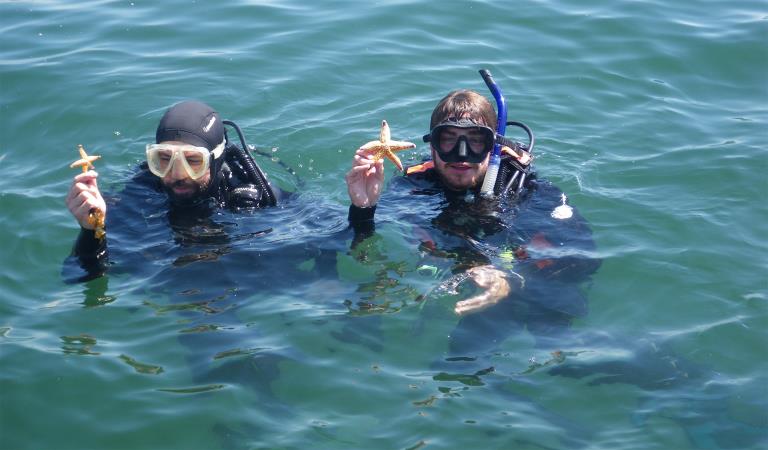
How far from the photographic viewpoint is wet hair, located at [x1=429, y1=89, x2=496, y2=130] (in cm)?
601

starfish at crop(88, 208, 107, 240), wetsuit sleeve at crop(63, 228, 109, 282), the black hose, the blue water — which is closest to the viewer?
the blue water

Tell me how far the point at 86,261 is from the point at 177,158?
2.75 feet

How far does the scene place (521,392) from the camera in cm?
476

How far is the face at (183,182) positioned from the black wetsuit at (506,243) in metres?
1.01

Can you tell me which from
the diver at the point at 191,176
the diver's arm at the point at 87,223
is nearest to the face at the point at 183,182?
the diver at the point at 191,176

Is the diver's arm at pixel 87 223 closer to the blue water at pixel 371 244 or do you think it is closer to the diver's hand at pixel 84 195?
the diver's hand at pixel 84 195

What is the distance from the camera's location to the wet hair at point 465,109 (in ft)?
19.7

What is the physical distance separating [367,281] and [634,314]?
1652 mm

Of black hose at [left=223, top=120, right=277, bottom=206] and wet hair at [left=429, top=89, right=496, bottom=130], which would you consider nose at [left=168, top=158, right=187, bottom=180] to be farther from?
wet hair at [left=429, top=89, right=496, bottom=130]

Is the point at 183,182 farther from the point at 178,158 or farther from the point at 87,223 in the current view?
the point at 87,223

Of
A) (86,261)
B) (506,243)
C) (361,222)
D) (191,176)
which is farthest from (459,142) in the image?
(86,261)

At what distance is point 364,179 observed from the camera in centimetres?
554

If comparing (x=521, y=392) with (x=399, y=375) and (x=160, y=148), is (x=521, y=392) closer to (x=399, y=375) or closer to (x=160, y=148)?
(x=399, y=375)

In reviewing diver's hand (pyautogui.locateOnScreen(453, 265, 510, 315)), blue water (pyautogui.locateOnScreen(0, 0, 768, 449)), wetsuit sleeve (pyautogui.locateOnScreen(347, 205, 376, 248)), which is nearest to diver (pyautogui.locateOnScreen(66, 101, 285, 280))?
blue water (pyautogui.locateOnScreen(0, 0, 768, 449))
